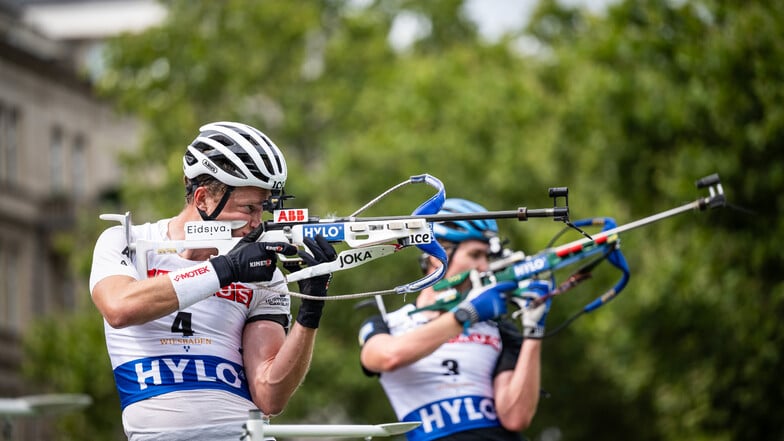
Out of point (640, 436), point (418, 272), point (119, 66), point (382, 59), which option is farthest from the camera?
point (382, 59)

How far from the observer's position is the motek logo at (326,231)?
6.40 m

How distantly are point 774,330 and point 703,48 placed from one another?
4180mm

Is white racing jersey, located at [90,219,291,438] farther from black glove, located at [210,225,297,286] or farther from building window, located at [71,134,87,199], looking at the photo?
building window, located at [71,134,87,199]

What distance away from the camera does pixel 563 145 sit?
32.5m

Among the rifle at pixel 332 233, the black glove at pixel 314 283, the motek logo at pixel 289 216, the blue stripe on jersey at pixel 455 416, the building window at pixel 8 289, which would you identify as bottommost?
the blue stripe on jersey at pixel 455 416

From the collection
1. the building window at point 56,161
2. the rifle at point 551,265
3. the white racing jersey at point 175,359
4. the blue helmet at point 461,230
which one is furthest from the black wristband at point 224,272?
the building window at point 56,161

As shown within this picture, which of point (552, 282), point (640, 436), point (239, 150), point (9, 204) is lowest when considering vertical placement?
point (640, 436)

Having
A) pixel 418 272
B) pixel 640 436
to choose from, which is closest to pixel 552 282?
pixel 418 272

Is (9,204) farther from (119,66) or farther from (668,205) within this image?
(668,205)

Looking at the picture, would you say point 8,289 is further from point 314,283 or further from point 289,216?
point 314,283

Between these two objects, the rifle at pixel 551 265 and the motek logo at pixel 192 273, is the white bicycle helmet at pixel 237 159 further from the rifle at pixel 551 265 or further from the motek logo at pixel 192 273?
the rifle at pixel 551 265

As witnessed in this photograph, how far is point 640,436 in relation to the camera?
3544 centimetres

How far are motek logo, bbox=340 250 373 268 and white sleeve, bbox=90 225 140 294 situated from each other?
2.92 feet

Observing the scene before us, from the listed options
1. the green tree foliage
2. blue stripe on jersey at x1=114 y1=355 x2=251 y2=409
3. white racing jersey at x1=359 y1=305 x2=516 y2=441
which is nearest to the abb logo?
blue stripe on jersey at x1=114 y1=355 x2=251 y2=409
